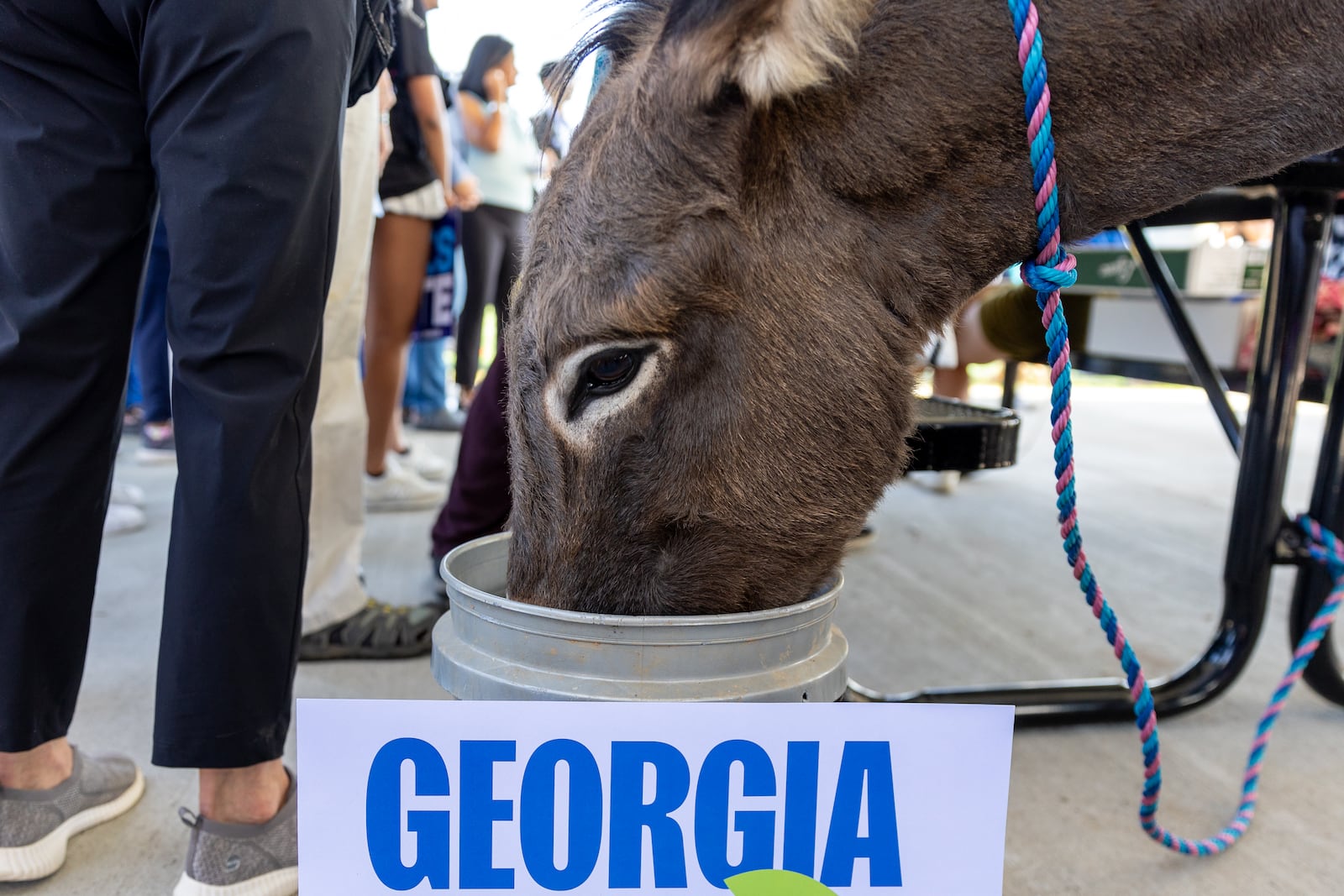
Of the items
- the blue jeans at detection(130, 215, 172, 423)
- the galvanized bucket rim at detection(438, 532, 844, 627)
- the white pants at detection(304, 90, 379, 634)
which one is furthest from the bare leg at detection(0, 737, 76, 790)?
the blue jeans at detection(130, 215, 172, 423)

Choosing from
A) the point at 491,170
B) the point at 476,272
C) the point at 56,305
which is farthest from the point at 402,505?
the point at 56,305

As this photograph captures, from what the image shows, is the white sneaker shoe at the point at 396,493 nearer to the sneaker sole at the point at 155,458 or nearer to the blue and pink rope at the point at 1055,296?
the sneaker sole at the point at 155,458

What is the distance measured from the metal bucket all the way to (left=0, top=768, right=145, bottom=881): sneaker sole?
0.75 metres

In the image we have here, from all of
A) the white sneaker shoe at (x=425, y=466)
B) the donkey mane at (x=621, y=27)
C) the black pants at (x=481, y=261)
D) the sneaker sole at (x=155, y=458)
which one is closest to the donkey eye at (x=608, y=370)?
the donkey mane at (x=621, y=27)

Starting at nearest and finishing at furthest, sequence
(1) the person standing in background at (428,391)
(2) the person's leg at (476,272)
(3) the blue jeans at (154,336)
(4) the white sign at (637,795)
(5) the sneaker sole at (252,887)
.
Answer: (4) the white sign at (637,795) → (5) the sneaker sole at (252,887) → (3) the blue jeans at (154,336) → (2) the person's leg at (476,272) → (1) the person standing in background at (428,391)

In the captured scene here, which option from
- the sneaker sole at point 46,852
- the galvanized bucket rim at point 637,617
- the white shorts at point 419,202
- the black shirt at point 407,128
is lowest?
the sneaker sole at point 46,852

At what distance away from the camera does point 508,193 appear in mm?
4664

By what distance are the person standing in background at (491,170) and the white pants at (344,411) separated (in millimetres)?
2326

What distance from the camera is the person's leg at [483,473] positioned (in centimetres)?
221

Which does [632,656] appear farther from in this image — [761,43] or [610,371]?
[761,43]

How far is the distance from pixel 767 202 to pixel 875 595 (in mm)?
1922

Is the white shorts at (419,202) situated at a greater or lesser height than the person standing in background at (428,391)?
greater

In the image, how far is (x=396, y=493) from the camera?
136 inches

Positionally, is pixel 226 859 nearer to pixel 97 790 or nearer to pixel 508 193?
pixel 97 790
